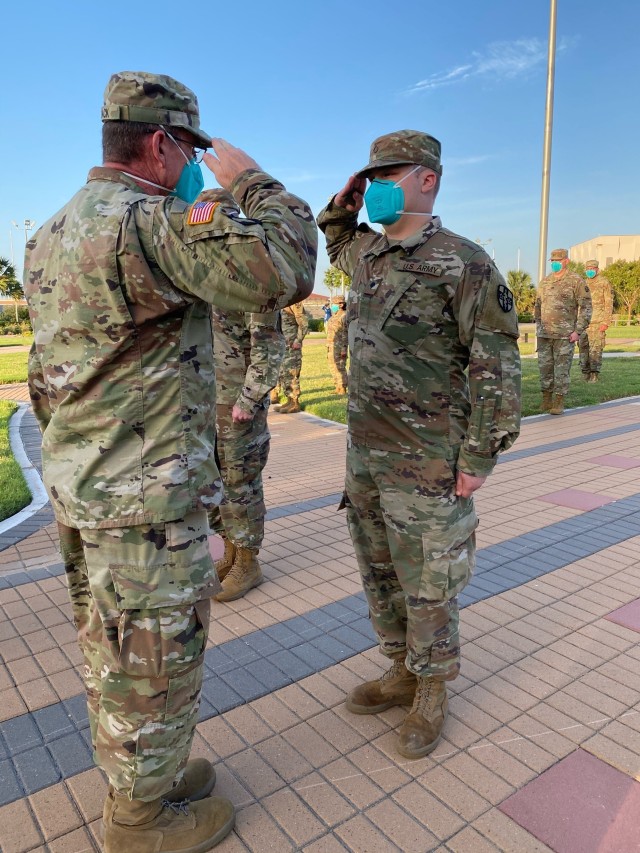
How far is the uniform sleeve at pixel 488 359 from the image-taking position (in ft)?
7.04

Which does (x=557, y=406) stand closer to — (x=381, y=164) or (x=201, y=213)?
(x=381, y=164)

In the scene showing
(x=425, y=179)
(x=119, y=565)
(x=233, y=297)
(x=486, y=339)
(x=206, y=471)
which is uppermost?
(x=425, y=179)

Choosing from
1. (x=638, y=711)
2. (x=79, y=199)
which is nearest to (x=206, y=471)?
(x=79, y=199)

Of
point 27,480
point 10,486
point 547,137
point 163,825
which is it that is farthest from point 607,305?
point 163,825

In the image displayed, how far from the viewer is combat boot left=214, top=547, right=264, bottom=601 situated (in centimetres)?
371

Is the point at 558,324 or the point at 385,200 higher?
the point at 385,200

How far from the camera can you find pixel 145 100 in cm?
163

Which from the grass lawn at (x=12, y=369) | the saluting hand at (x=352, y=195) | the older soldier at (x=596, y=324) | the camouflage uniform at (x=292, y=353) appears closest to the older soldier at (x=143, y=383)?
the saluting hand at (x=352, y=195)

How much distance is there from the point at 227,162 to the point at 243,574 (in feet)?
8.52

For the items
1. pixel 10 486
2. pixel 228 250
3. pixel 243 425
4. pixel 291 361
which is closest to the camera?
pixel 228 250

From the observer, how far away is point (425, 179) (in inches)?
93.0

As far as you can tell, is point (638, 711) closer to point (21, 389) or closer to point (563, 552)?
point (563, 552)

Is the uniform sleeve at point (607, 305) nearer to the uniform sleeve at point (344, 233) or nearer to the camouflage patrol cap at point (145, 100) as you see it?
the uniform sleeve at point (344, 233)

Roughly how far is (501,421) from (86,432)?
1373 millimetres
